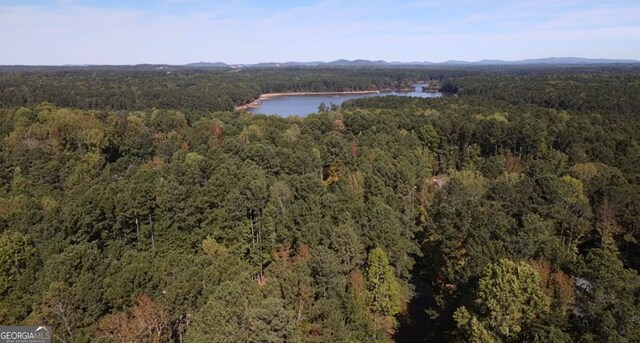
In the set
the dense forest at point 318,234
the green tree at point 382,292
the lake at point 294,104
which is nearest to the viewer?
the dense forest at point 318,234

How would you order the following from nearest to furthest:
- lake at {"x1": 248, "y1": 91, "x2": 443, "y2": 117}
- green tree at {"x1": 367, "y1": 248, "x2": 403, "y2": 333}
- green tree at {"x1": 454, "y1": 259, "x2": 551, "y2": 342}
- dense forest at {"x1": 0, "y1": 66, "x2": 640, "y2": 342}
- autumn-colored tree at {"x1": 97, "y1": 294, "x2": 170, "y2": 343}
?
autumn-colored tree at {"x1": 97, "y1": 294, "x2": 170, "y2": 343}
green tree at {"x1": 454, "y1": 259, "x2": 551, "y2": 342}
dense forest at {"x1": 0, "y1": 66, "x2": 640, "y2": 342}
green tree at {"x1": 367, "y1": 248, "x2": 403, "y2": 333}
lake at {"x1": 248, "y1": 91, "x2": 443, "y2": 117}

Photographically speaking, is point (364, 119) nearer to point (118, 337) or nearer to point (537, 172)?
point (537, 172)

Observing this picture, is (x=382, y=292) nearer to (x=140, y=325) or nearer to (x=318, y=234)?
(x=318, y=234)

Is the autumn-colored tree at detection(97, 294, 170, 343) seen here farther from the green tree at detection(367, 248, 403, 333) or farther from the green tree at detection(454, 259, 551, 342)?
the green tree at detection(454, 259, 551, 342)

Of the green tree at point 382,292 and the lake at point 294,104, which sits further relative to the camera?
the lake at point 294,104

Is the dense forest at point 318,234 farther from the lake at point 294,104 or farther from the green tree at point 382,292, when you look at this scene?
the lake at point 294,104

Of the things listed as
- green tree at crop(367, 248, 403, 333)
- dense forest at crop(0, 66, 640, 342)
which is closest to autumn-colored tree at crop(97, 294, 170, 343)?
dense forest at crop(0, 66, 640, 342)

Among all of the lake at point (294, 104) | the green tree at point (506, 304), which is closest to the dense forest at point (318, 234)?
the green tree at point (506, 304)

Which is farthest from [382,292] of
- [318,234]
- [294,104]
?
[294,104]

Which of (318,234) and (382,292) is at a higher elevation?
(318,234)
